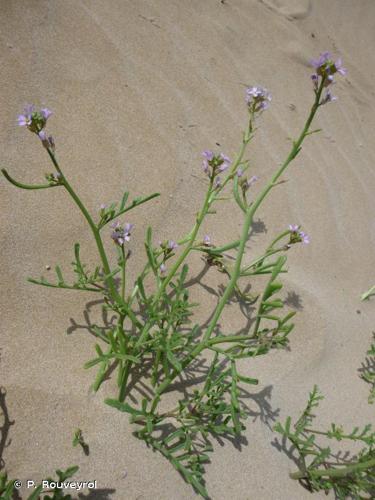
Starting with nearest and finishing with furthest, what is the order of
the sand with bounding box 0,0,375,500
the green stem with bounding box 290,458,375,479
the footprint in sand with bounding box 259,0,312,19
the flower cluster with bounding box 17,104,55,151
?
the flower cluster with bounding box 17,104,55,151, the green stem with bounding box 290,458,375,479, the sand with bounding box 0,0,375,500, the footprint in sand with bounding box 259,0,312,19

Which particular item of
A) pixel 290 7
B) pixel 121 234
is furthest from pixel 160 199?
pixel 290 7

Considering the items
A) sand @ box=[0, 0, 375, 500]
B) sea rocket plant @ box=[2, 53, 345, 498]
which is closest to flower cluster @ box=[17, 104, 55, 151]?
sea rocket plant @ box=[2, 53, 345, 498]

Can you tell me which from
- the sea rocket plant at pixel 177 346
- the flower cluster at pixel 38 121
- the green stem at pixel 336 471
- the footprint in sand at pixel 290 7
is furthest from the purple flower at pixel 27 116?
the footprint in sand at pixel 290 7

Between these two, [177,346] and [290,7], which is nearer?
[177,346]

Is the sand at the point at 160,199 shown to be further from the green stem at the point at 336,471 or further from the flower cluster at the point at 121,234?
the flower cluster at the point at 121,234

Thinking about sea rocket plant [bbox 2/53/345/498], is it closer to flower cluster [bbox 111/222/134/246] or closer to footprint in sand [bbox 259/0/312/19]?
flower cluster [bbox 111/222/134/246]

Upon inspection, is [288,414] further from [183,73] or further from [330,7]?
[330,7]

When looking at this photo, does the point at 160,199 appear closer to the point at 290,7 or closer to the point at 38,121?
the point at 38,121
